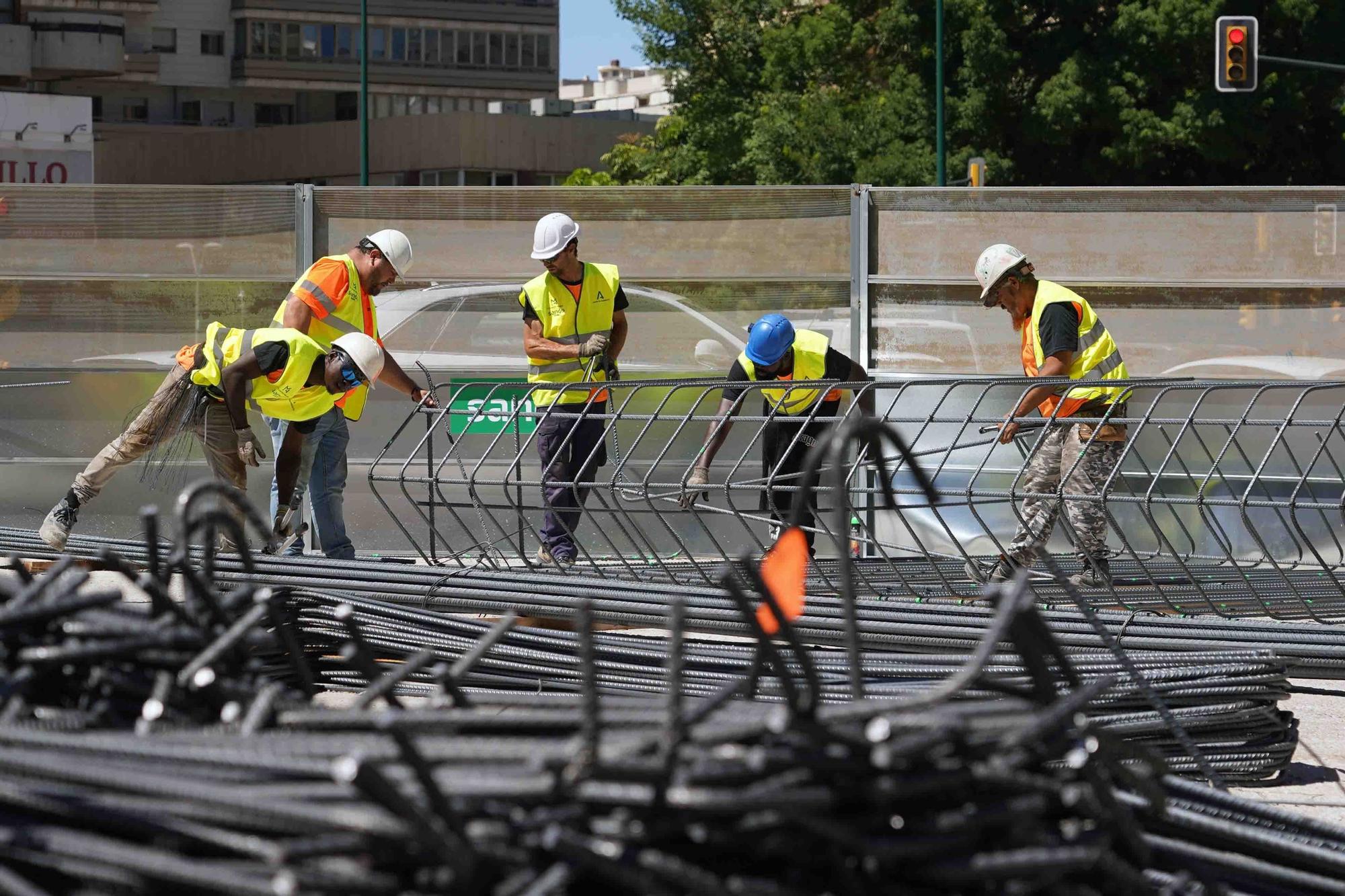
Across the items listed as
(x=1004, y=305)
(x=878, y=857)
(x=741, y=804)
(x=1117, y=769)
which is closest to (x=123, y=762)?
(x=741, y=804)

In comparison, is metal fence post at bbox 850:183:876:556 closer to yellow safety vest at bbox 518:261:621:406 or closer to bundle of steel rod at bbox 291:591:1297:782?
yellow safety vest at bbox 518:261:621:406

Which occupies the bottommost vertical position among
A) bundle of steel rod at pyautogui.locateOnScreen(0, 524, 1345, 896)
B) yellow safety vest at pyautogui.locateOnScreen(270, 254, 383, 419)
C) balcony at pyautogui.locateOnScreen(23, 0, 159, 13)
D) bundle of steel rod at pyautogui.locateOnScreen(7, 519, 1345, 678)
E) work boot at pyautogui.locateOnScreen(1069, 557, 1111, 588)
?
work boot at pyautogui.locateOnScreen(1069, 557, 1111, 588)

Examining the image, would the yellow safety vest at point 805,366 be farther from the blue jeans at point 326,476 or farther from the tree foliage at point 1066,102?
the tree foliage at point 1066,102

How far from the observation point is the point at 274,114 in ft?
230

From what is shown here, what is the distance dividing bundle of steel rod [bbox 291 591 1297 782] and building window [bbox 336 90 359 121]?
69190mm

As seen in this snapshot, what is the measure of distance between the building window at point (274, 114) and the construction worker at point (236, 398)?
64616 millimetres

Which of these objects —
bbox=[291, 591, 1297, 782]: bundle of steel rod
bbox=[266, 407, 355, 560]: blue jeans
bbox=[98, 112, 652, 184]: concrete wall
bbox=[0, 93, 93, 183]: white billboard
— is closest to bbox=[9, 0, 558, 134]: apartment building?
bbox=[98, 112, 652, 184]: concrete wall

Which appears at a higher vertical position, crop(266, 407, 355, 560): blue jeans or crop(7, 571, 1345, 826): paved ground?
crop(266, 407, 355, 560): blue jeans

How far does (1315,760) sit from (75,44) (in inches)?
2063

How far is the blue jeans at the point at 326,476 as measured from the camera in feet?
27.0

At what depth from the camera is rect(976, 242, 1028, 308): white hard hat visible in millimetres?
7801

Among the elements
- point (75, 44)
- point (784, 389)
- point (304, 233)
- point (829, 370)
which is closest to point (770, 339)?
point (784, 389)

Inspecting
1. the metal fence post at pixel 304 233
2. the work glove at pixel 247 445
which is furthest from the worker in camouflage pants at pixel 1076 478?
the metal fence post at pixel 304 233

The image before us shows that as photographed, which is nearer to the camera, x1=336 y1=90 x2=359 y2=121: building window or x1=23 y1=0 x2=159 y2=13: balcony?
x1=23 y1=0 x2=159 y2=13: balcony
